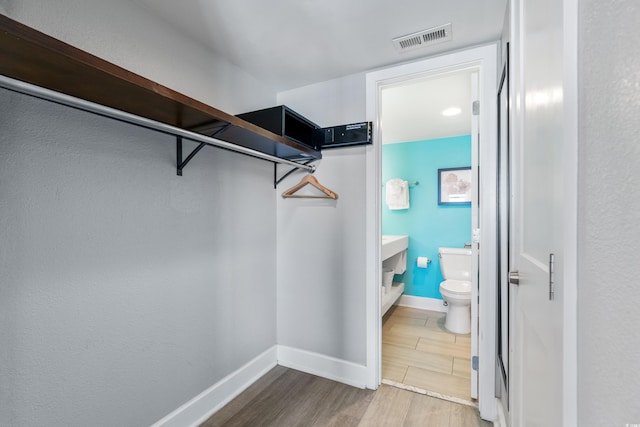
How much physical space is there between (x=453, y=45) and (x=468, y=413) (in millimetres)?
2271

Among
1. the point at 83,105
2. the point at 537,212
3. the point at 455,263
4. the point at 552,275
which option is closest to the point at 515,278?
the point at 537,212

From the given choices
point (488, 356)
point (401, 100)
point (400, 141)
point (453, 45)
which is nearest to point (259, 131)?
point (453, 45)

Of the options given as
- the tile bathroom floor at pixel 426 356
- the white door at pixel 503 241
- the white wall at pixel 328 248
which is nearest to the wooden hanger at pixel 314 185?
the white wall at pixel 328 248

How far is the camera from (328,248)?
212 centimetres

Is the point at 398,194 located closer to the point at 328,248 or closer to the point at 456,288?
the point at 456,288

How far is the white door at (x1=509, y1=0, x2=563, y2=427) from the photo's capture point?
23.3 inches

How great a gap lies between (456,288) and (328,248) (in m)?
1.70

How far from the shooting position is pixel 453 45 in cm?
170

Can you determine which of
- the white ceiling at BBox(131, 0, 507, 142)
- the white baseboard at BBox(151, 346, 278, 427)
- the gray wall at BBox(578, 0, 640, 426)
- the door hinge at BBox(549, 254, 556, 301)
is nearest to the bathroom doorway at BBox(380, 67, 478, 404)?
the white ceiling at BBox(131, 0, 507, 142)

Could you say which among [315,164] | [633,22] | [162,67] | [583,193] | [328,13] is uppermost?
[328,13]

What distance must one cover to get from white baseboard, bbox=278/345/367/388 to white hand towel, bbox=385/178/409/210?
88.1 inches

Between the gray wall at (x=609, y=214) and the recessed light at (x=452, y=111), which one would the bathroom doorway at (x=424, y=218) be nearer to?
the recessed light at (x=452, y=111)

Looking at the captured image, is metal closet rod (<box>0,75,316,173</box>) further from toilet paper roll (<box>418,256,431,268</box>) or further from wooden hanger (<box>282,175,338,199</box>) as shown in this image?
toilet paper roll (<box>418,256,431,268</box>)

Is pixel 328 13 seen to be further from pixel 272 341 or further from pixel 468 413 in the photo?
pixel 468 413
